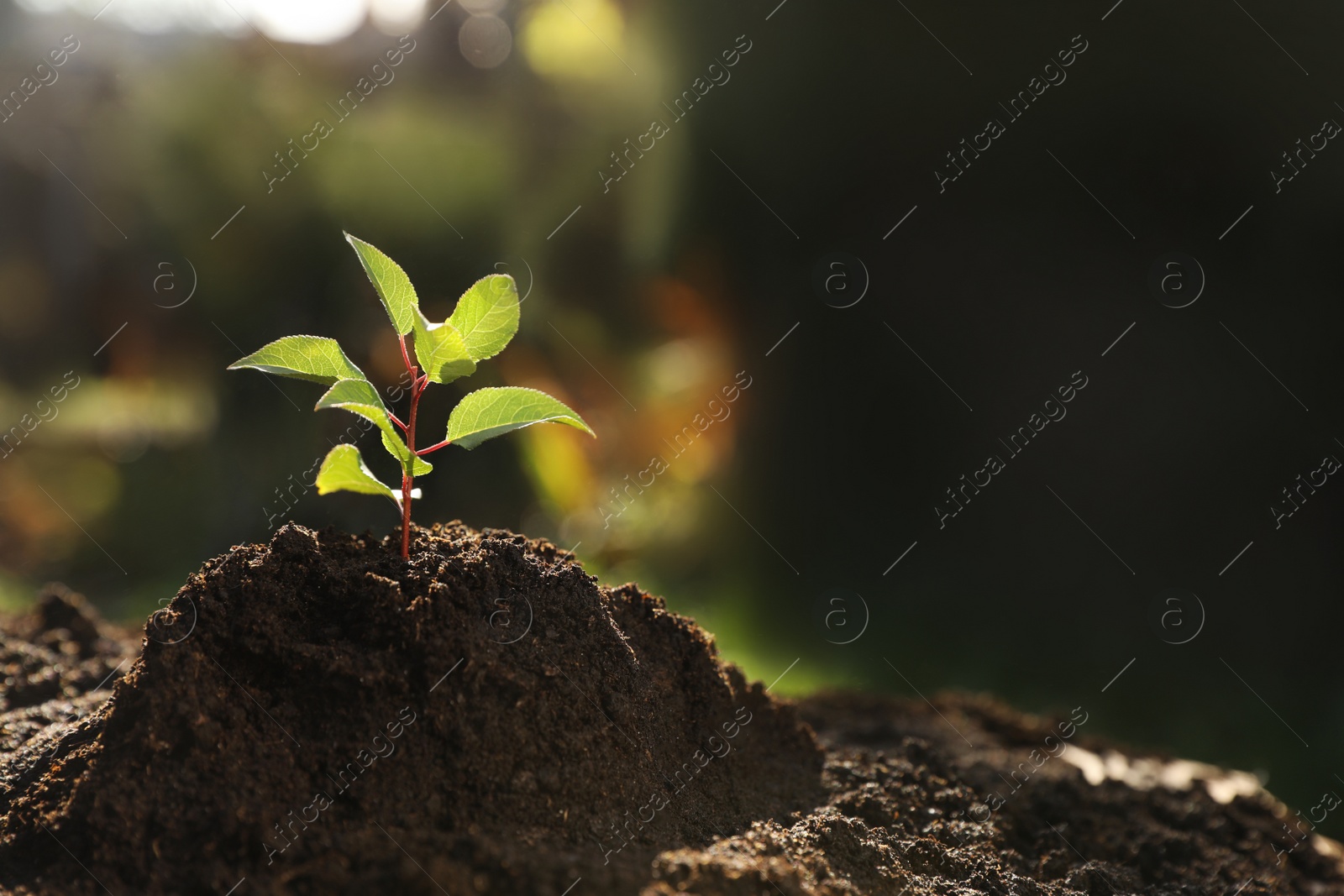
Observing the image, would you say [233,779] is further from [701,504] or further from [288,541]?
[701,504]

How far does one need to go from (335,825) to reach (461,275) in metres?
1.34

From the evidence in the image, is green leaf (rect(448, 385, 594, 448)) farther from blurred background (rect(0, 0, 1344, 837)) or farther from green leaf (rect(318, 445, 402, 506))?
blurred background (rect(0, 0, 1344, 837))

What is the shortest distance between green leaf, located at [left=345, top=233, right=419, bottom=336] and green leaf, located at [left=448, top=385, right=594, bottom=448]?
111 mm

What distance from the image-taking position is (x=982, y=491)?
81.5 inches

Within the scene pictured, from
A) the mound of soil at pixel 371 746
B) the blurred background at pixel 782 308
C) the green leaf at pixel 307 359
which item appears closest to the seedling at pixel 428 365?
the green leaf at pixel 307 359

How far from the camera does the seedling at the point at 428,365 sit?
91 cm

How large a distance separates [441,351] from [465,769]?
0.44 meters

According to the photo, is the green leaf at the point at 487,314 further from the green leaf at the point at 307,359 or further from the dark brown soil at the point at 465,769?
the dark brown soil at the point at 465,769

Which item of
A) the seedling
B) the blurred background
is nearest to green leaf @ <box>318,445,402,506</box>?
the seedling

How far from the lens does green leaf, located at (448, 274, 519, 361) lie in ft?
3.15

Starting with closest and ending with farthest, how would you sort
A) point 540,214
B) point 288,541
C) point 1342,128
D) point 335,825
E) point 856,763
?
1. point 335,825
2. point 288,541
3. point 856,763
4. point 1342,128
5. point 540,214

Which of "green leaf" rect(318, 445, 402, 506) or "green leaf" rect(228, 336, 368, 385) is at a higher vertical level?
"green leaf" rect(228, 336, 368, 385)

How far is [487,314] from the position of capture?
38.3 inches

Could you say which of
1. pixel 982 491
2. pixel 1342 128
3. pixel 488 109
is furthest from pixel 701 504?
pixel 1342 128
